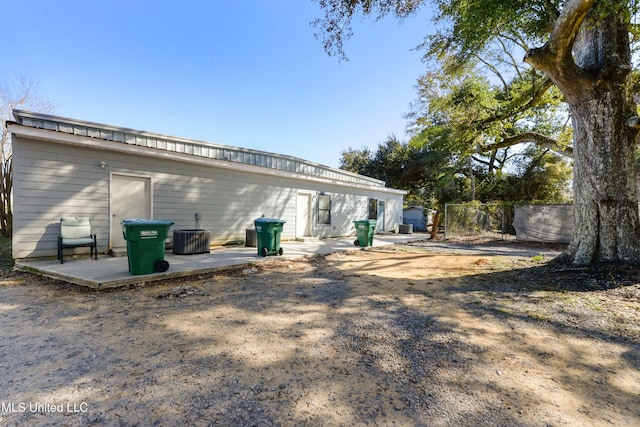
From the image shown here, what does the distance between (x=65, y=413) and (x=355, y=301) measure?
10.3 ft

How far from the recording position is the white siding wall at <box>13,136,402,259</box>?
603 cm

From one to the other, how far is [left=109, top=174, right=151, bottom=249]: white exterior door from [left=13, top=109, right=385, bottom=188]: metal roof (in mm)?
987

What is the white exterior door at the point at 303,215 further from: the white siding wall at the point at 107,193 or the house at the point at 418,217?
the house at the point at 418,217

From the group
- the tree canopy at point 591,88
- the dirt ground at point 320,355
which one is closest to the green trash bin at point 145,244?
the dirt ground at point 320,355

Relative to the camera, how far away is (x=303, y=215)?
469 inches

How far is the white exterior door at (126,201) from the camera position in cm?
714

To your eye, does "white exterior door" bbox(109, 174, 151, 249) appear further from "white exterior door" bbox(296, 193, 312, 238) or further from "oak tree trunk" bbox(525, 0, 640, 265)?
"oak tree trunk" bbox(525, 0, 640, 265)

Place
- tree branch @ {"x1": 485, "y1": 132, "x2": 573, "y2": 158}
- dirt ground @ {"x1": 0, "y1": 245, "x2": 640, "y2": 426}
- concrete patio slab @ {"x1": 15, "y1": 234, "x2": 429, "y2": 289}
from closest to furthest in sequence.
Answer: dirt ground @ {"x1": 0, "y1": 245, "x2": 640, "y2": 426} → concrete patio slab @ {"x1": 15, "y1": 234, "x2": 429, "y2": 289} → tree branch @ {"x1": 485, "y1": 132, "x2": 573, "y2": 158}

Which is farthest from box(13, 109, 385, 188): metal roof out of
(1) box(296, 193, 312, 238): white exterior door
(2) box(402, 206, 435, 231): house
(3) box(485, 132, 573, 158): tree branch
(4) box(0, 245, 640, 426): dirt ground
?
(2) box(402, 206, 435, 231): house

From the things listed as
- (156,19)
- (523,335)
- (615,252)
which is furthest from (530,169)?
(156,19)

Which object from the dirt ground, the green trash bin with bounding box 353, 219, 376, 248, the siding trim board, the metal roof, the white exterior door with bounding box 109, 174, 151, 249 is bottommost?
the dirt ground

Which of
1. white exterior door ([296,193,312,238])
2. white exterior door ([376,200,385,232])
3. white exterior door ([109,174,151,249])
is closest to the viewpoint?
white exterior door ([109,174,151,249])

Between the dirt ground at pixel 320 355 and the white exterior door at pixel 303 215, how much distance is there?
6875mm

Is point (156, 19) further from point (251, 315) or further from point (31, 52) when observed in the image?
point (251, 315)
